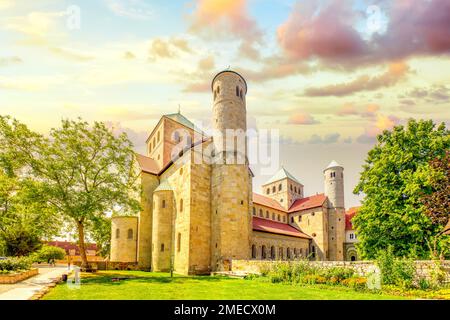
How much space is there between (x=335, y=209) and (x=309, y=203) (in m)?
4.54

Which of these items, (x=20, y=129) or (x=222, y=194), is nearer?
(x=20, y=129)

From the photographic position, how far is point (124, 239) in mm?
34750

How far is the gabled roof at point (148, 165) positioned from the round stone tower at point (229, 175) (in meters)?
10.3

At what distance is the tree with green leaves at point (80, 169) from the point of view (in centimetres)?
2281

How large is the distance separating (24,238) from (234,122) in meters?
26.3

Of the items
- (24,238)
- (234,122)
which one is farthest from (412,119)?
(24,238)

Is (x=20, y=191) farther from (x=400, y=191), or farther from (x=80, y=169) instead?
(x=400, y=191)

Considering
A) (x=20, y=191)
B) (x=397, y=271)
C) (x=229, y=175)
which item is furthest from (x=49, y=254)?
(x=397, y=271)

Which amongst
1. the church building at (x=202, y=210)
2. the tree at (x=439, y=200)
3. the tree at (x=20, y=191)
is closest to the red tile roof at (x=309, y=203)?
the church building at (x=202, y=210)

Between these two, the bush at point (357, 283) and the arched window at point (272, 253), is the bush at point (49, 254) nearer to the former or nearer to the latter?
the arched window at point (272, 253)

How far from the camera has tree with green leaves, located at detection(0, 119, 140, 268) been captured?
22812 mm
